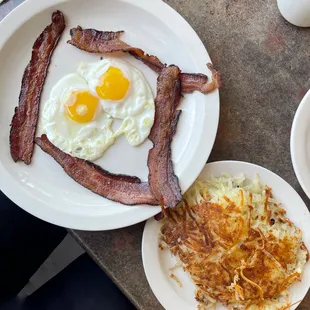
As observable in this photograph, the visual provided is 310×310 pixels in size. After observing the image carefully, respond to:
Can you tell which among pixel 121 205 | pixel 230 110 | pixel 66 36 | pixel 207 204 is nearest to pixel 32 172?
pixel 121 205

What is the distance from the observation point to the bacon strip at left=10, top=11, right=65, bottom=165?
7.04 ft

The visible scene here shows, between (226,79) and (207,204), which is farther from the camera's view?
(226,79)

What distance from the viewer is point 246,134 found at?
2.22 meters

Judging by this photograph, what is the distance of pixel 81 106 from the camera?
2.07 meters

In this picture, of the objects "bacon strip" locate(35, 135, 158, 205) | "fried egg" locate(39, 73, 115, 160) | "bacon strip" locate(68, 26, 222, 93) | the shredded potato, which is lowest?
the shredded potato

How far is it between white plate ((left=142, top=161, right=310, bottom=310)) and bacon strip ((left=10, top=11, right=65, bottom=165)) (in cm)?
59

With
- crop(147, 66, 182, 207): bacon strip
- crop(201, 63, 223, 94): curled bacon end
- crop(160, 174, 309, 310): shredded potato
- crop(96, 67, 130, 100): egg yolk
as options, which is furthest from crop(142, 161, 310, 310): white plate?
crop(96, 67, 130, 100): egg yolk

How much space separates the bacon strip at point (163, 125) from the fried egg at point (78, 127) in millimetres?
179

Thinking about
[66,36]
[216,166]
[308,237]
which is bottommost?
[308,237]

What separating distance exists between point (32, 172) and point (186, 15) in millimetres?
911

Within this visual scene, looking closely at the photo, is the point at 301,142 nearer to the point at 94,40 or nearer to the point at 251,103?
the point at 251,103

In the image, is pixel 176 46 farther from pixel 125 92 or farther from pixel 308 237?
pixel 308 237

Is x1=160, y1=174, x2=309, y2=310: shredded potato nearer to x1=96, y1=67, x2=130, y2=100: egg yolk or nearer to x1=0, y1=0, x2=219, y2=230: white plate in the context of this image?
x1=0, y1=0, x2=219, y2=230: white plate

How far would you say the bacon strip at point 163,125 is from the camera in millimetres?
2092
